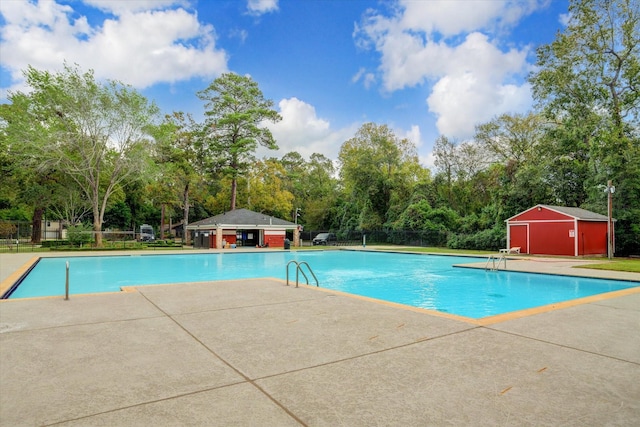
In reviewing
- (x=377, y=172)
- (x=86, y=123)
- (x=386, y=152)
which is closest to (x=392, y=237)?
(x=377, y=172)

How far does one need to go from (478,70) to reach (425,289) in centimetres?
1692

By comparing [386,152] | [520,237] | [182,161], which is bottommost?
[520,237]

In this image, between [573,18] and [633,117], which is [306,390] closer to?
[633,117]

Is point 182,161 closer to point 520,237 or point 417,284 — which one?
point 520,237

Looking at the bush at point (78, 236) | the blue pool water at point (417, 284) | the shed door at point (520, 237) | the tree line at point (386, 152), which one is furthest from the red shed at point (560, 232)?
the bush at point (78, 236)

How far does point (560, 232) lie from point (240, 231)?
83.0 ft

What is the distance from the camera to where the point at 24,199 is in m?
33.8

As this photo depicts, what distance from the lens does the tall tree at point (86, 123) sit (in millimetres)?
28031

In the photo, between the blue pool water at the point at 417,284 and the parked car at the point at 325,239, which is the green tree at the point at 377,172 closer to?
the parked car at the point at 325,239

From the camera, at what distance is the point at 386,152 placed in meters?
44.1

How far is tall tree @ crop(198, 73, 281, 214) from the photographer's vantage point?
4184 centimetres

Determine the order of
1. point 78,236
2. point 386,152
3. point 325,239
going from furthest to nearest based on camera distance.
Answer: point 386,152
point 325,239
point 78,236

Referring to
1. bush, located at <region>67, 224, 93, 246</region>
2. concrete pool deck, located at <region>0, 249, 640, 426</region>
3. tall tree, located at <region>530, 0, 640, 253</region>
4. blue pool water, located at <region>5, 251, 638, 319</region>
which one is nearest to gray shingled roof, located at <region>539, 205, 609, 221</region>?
tall tree, located at <region>530, 0, 640, 253</region>

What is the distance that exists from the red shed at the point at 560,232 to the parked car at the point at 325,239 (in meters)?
19.7
